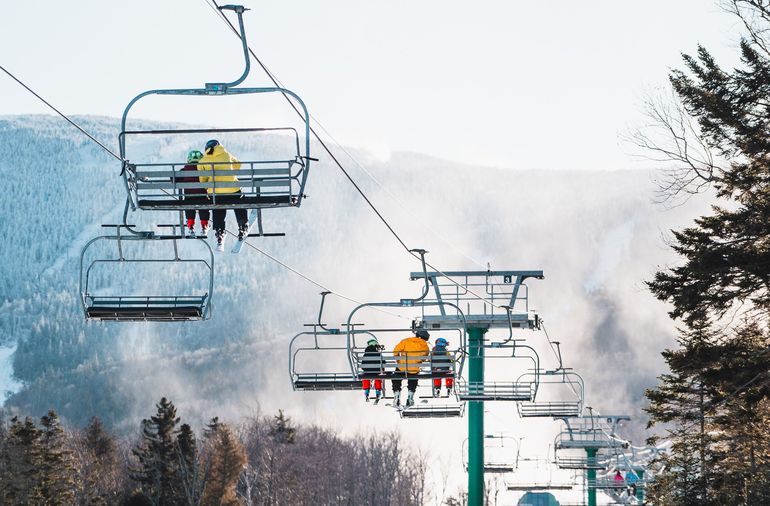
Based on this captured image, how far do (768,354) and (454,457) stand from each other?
127189 mm

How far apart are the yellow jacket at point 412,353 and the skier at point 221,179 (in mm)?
2829

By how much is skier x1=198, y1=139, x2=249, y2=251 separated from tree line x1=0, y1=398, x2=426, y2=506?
4751cm

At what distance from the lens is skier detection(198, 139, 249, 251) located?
13117 millimetres

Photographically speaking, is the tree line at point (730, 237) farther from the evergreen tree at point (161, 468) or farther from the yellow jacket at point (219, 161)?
the evergreen tree at point (161, 468)

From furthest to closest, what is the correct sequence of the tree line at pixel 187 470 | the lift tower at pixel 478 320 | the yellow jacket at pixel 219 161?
1. the tree line at pixel 187 470
2. the lift tower at pixel 478 320
3. the yellow jacket at pixel 219 161

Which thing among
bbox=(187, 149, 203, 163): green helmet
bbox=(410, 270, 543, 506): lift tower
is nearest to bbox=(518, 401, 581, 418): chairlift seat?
bbox=(410, 270, 543, 506): lift tower

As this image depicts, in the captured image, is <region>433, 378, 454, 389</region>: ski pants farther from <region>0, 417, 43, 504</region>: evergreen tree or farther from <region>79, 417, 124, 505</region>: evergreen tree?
<region>79, 417, 124, 505</region>: evergreen tree

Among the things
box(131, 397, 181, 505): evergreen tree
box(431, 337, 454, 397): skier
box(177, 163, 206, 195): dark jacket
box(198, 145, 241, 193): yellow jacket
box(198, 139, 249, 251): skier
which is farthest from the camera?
box(131, 397, 181, 505): evergreen tree

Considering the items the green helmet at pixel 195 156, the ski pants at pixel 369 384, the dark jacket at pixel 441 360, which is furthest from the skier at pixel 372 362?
the green helmet at pixel 195 156

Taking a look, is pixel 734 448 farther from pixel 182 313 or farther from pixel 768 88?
pixel 182 313

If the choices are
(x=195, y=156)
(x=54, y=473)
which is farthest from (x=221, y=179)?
(x=54, y=473)

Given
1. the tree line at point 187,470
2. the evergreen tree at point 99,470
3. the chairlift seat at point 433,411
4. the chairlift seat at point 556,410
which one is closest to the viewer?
the chairlift seat at point 433,411

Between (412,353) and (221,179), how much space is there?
5332 millimetres

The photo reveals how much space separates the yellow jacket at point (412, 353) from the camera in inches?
688
